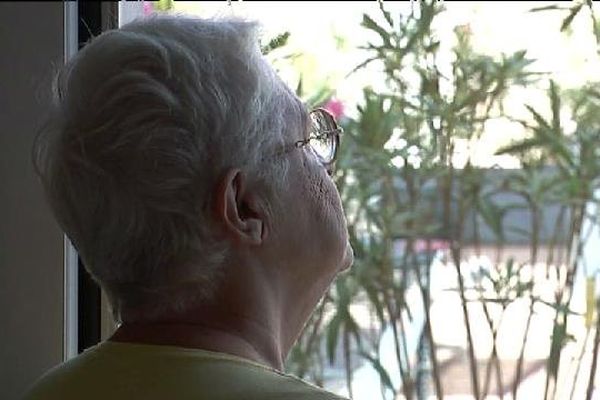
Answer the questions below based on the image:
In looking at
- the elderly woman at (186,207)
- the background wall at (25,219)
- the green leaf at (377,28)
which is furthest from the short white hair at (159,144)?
the background wall at (25,219)

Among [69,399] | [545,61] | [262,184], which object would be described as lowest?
[69,399]

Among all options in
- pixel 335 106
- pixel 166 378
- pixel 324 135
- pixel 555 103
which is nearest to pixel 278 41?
pixel 335 106

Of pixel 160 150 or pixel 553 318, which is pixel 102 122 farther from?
pixel 553 318

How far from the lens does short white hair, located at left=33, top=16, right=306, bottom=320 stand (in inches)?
37.7

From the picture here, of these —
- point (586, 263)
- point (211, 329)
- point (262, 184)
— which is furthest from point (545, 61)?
point (211, 329)

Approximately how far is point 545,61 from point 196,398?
1.79 feet

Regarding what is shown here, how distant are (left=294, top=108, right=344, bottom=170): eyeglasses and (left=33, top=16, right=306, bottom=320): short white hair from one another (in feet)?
0.19

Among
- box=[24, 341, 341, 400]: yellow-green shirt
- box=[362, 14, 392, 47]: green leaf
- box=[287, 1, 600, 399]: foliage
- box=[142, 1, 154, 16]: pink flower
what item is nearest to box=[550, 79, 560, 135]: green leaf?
box=[287, 1, 600, 399]: foliage

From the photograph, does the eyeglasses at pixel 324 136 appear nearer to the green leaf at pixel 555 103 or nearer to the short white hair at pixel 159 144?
the short white hair at pixel 159 144

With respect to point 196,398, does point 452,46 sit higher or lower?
higher

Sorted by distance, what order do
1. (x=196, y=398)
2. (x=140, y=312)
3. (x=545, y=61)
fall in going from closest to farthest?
1. (x=196, y=398)
2. (x=140, y=312)
3. (x=545, y=61)

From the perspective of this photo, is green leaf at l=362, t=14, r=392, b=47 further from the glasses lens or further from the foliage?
the glasses lens

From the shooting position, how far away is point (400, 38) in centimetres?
123

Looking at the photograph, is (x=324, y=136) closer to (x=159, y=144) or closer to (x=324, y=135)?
(x=324, y=135)
